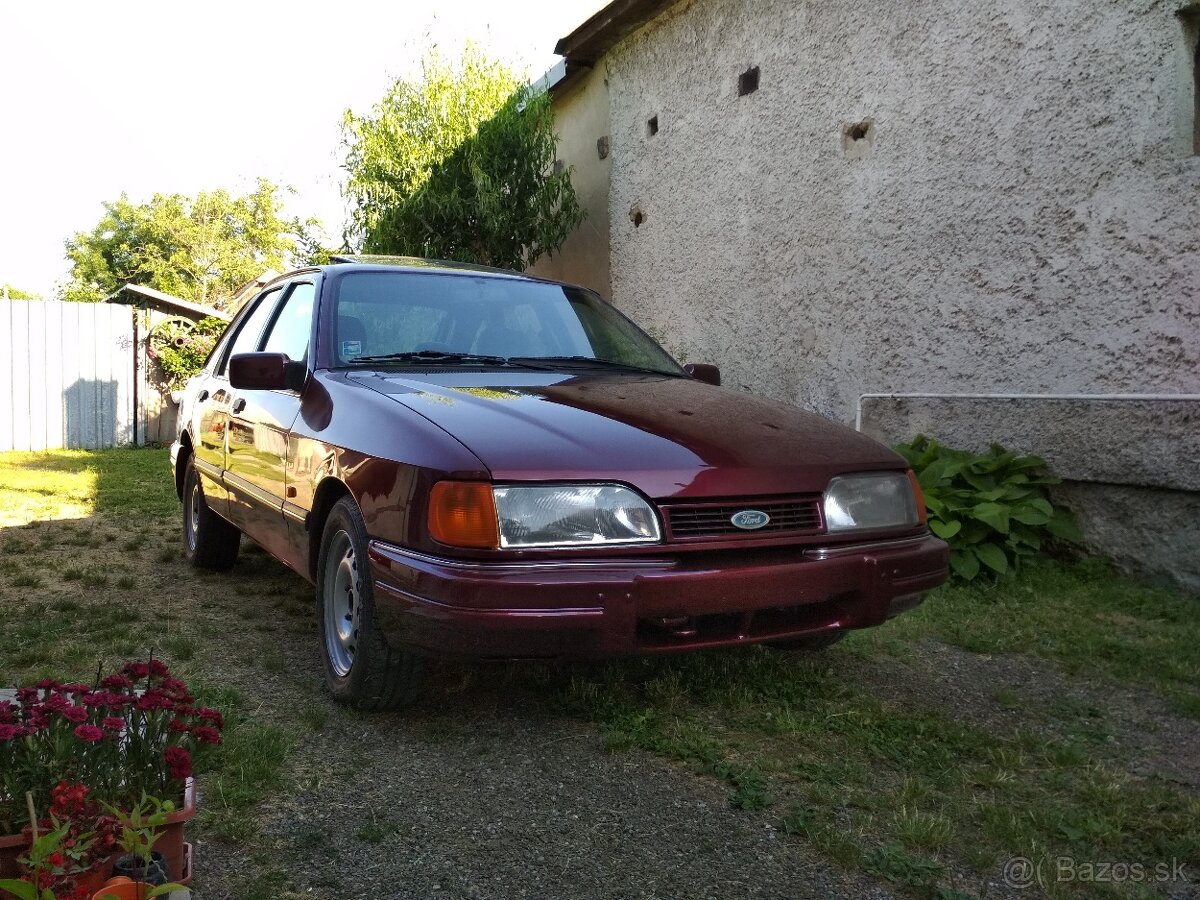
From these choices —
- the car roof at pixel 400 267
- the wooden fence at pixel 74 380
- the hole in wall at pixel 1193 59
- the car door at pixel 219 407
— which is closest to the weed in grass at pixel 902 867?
the car roof at pixel 400 267

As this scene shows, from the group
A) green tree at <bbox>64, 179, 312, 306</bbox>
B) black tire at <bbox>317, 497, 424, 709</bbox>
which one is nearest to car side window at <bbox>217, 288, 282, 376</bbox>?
black tire at <bbox>317, 497, 424, 709</bbox>

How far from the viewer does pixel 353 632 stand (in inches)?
128

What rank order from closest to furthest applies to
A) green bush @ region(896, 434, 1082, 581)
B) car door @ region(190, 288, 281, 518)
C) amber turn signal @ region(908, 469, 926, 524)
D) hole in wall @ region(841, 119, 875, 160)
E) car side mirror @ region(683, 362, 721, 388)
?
amber turn signal @ region(908, 469, 926, 524), car side mirror @ region(683, 362, 721, 388), car door @ region(190, 288, 281, 518), green bush @ region(896, 434, 1082, 581), hole in wall @ region(841, 119, 875, 160)

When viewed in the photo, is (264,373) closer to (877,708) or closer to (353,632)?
(353,632)

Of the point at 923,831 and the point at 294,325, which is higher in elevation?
the point at 294,325

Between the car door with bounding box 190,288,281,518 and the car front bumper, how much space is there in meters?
2.21

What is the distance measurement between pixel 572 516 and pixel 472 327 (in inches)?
58.7

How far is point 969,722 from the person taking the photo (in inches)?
131

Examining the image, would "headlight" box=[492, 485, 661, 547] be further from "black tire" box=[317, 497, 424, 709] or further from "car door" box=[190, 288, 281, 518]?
"car door" box=[190, 288, 281, 518]

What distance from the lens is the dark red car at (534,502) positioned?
2.72 meters

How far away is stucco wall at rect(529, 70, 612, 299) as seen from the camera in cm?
1023

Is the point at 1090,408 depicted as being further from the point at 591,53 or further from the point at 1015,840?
the point at 591,53

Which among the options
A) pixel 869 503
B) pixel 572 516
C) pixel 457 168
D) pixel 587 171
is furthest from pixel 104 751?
pixel 587 171

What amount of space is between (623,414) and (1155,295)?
3.11m
